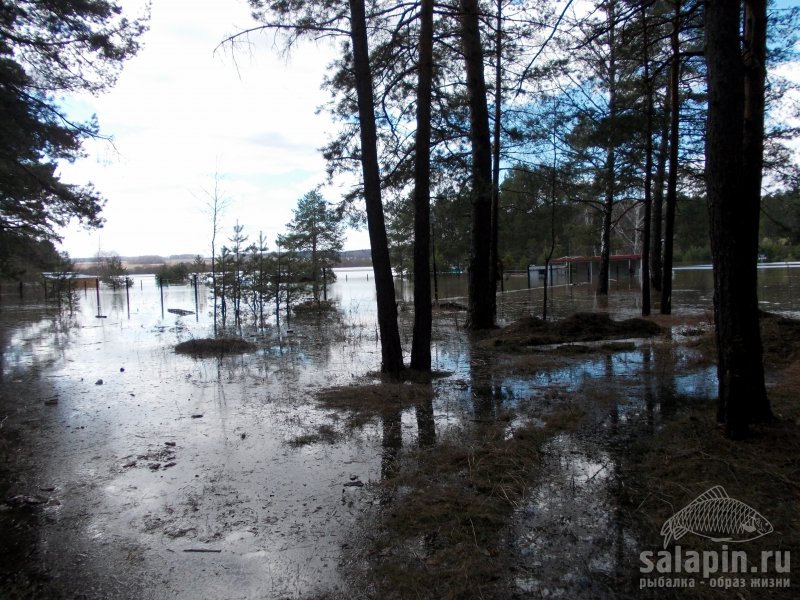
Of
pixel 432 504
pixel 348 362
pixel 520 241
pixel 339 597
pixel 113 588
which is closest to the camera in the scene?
pixel 339 597

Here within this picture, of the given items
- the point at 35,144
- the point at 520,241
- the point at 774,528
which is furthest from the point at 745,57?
the point at 520,241

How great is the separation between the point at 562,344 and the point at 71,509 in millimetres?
8545

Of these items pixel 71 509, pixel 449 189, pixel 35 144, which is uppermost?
pixel 35 144

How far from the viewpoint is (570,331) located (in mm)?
10805

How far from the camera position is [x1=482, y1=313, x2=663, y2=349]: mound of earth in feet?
33.8

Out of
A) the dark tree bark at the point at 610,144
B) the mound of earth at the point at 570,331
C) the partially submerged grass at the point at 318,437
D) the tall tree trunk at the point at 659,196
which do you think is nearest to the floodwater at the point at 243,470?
the partially submerged grass at the point at 318,437

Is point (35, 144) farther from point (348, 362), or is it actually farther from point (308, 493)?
point (308, 493)

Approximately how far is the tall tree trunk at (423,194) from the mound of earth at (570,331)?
2.56 m

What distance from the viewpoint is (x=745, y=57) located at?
4879 millimetres

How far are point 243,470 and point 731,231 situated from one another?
15.1ft

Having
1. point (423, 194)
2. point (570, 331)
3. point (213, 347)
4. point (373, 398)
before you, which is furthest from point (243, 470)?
point (570, 331)

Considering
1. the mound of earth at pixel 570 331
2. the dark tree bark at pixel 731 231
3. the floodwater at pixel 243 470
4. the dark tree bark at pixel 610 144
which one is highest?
the dark tree bark at pixel 610 144

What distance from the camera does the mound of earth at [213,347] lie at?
1100 centimetres

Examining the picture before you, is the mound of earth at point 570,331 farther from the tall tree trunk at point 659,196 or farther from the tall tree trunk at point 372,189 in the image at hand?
the tall tree trunk at point 659,196
